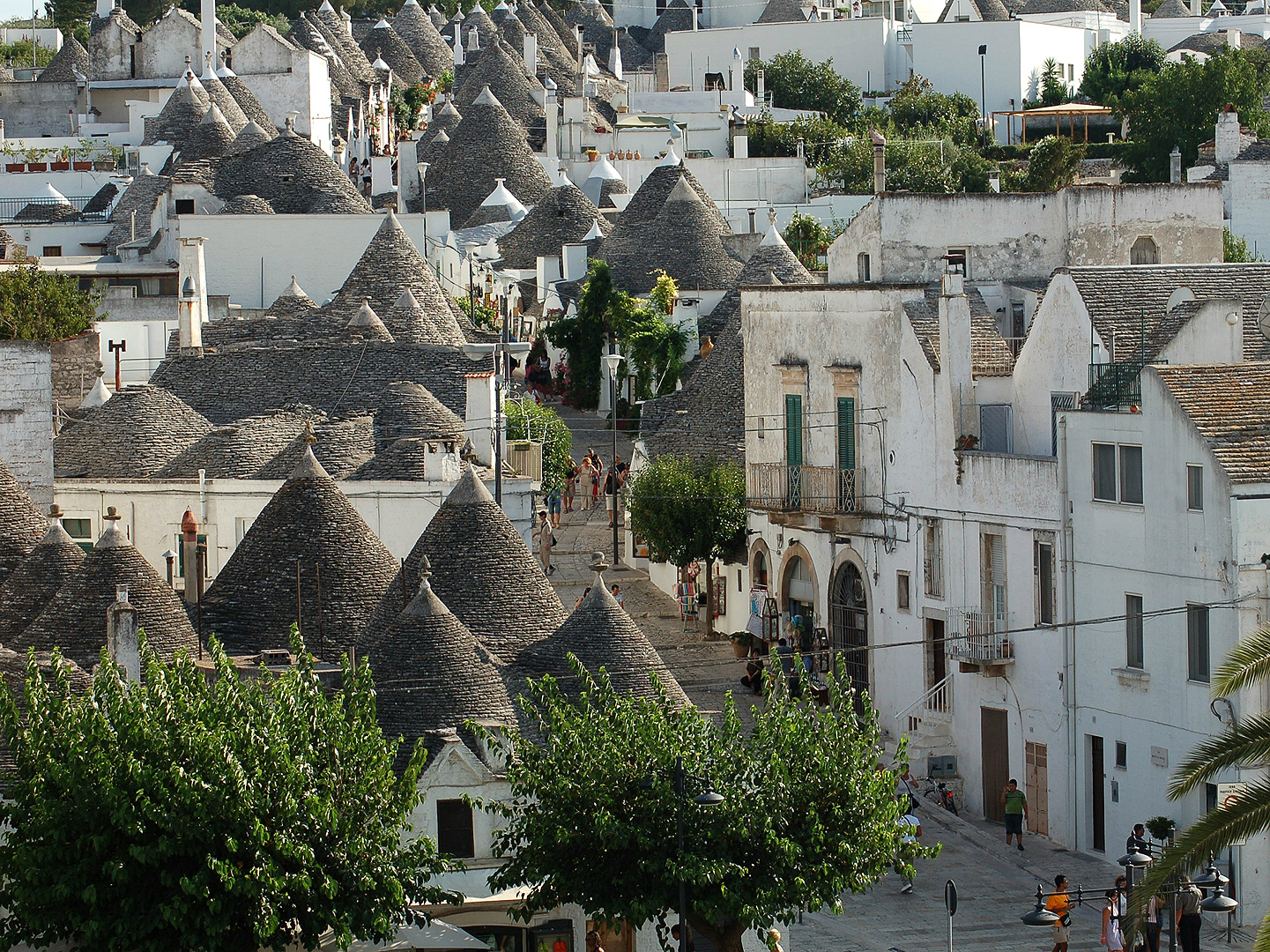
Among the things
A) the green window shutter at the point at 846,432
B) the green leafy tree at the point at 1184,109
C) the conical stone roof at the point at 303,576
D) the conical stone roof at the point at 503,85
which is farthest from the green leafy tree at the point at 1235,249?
the conical stone roof at the point at 503,85

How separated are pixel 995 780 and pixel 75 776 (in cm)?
1541

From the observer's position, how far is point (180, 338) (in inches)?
2045

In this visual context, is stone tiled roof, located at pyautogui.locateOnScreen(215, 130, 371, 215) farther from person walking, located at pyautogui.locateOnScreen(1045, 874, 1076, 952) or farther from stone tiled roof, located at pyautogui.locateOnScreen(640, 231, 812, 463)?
person walking, located at pyautogui.locateOnScreen(1045, 874, 1076, 952)

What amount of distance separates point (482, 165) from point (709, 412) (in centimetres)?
3844

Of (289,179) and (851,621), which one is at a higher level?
(289,179)

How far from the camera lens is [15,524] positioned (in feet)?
118

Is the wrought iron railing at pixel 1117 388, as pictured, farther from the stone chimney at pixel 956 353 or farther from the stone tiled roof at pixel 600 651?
the stone tiled roof at pixel 600 651

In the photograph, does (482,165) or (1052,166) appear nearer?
(1052,166)

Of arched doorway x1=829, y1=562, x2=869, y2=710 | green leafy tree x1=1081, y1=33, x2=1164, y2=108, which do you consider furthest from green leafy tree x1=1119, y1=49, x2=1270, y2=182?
arched doorway x1=829, y1=562, x2=869, y2=710

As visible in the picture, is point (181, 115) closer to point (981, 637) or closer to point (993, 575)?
point (993, 575)

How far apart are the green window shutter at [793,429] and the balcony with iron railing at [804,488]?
1.17 ft

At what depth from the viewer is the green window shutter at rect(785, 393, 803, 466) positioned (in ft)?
137

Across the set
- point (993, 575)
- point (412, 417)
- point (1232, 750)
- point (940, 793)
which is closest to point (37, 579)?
point (412, 417)

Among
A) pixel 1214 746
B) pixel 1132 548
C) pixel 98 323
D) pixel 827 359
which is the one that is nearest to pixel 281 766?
pixel 1214 746
